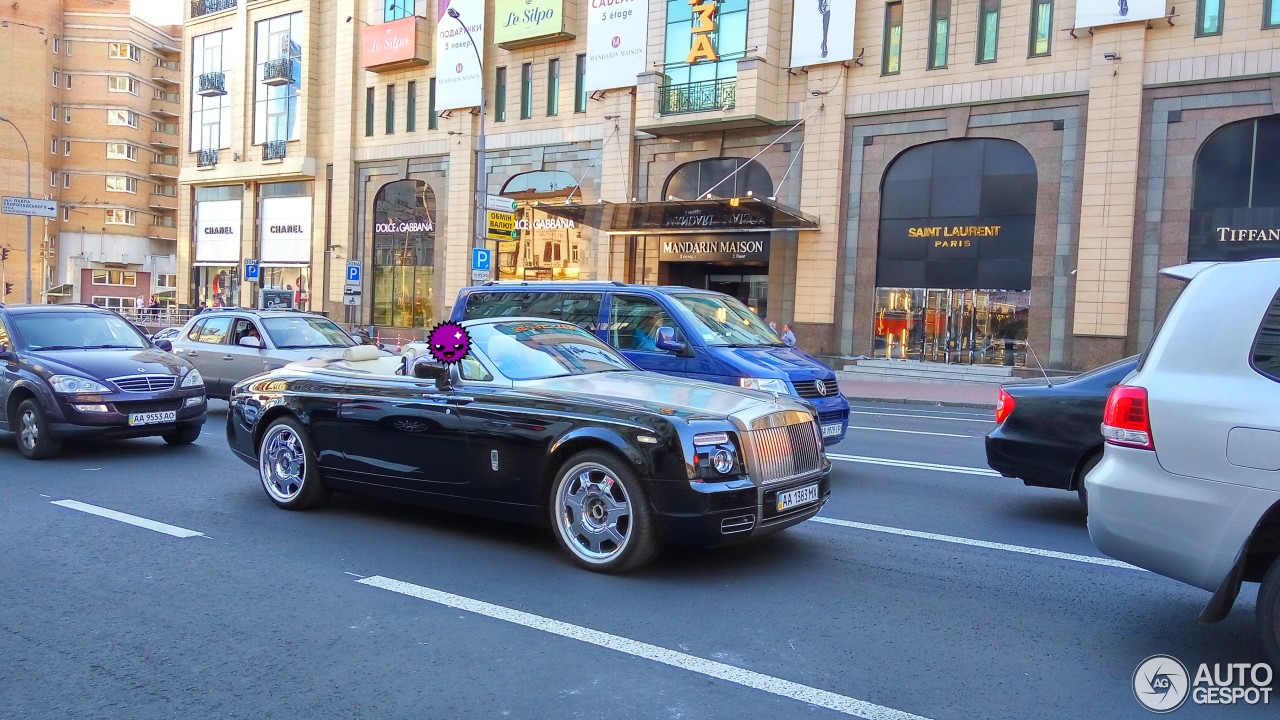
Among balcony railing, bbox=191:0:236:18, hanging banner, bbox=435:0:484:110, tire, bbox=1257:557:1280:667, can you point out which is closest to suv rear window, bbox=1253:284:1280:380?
tire, bbox=1257:557:1280:667

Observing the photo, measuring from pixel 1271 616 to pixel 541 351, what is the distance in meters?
4.65

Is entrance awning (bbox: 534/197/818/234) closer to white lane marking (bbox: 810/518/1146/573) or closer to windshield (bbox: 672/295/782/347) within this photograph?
windshield (bbox: 672/295/782/347)

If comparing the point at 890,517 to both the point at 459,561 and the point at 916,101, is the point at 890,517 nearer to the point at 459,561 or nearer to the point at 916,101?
the point at 459,561

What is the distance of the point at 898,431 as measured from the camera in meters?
14.0

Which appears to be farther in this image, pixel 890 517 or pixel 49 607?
pixel 890 517

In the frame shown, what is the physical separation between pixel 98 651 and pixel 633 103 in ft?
92.2

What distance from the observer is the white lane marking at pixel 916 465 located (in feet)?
32.5

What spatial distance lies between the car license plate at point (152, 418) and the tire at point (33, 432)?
0.78 metres

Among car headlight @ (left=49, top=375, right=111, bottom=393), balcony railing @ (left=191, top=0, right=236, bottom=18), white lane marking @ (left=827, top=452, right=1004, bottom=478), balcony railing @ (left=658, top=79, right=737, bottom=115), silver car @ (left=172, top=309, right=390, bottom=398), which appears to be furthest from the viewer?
balcony railing @ (left=191, top=0, right=236, bottom=18)

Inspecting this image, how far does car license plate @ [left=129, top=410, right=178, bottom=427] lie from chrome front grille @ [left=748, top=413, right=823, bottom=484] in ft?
24.4

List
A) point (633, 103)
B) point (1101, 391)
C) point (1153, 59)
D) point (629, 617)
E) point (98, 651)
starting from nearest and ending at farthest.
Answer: point (98, 651)
point (629, 617)
point (1101, 391)
point (1153, 59)
point (633, 103)

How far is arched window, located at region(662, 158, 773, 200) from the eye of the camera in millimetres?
29000

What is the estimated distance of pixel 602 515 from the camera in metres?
5.94

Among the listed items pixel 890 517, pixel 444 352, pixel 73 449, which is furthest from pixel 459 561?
pixel 73 449
